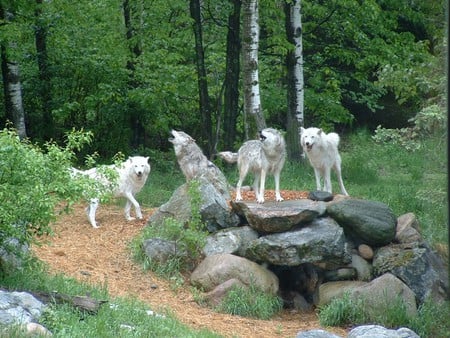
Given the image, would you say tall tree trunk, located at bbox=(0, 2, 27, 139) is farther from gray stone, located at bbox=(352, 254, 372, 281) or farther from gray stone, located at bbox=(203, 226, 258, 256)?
gray stone, located at bbox=(352, 254, 372, 281)

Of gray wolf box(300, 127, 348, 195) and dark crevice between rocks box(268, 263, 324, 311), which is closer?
dark crevice between rocks box(268, 263, 324, 311)

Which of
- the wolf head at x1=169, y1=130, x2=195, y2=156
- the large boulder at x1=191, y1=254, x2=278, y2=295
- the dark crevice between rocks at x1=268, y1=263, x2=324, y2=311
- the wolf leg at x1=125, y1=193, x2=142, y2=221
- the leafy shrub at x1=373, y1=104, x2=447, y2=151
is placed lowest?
the dark crevice between rocks at x1=268, y1=263, x2=324, y2=311

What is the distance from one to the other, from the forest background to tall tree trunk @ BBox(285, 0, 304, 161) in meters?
0.19

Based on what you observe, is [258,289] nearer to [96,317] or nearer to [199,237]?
[199,237]

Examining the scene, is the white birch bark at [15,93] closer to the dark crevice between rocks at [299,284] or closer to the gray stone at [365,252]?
the dark crevice between rocks at [299,284]

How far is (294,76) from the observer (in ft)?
62.2

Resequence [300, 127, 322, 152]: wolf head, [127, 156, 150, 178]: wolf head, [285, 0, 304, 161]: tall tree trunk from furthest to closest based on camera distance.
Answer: [285, 0, 304, 161]: tall tree trunk, [300, 127, 322, 152]: wolf head, [127, 156, 150, 178]: wolf head

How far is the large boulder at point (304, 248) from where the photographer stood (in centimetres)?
1173

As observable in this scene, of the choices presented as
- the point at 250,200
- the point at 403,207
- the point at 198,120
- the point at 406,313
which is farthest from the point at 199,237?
the point at 198,120

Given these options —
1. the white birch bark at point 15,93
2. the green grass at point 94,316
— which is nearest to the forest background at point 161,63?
the white birch bark at point 15,93

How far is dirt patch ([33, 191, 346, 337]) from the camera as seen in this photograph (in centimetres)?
1023

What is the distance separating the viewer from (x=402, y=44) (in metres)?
21.1

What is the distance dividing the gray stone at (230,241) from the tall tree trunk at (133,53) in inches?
295

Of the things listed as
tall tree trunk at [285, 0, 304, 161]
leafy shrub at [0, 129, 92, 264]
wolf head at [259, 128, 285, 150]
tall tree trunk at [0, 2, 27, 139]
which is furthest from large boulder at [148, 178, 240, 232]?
tall tree trunk at [285, 0, 304, 161]
